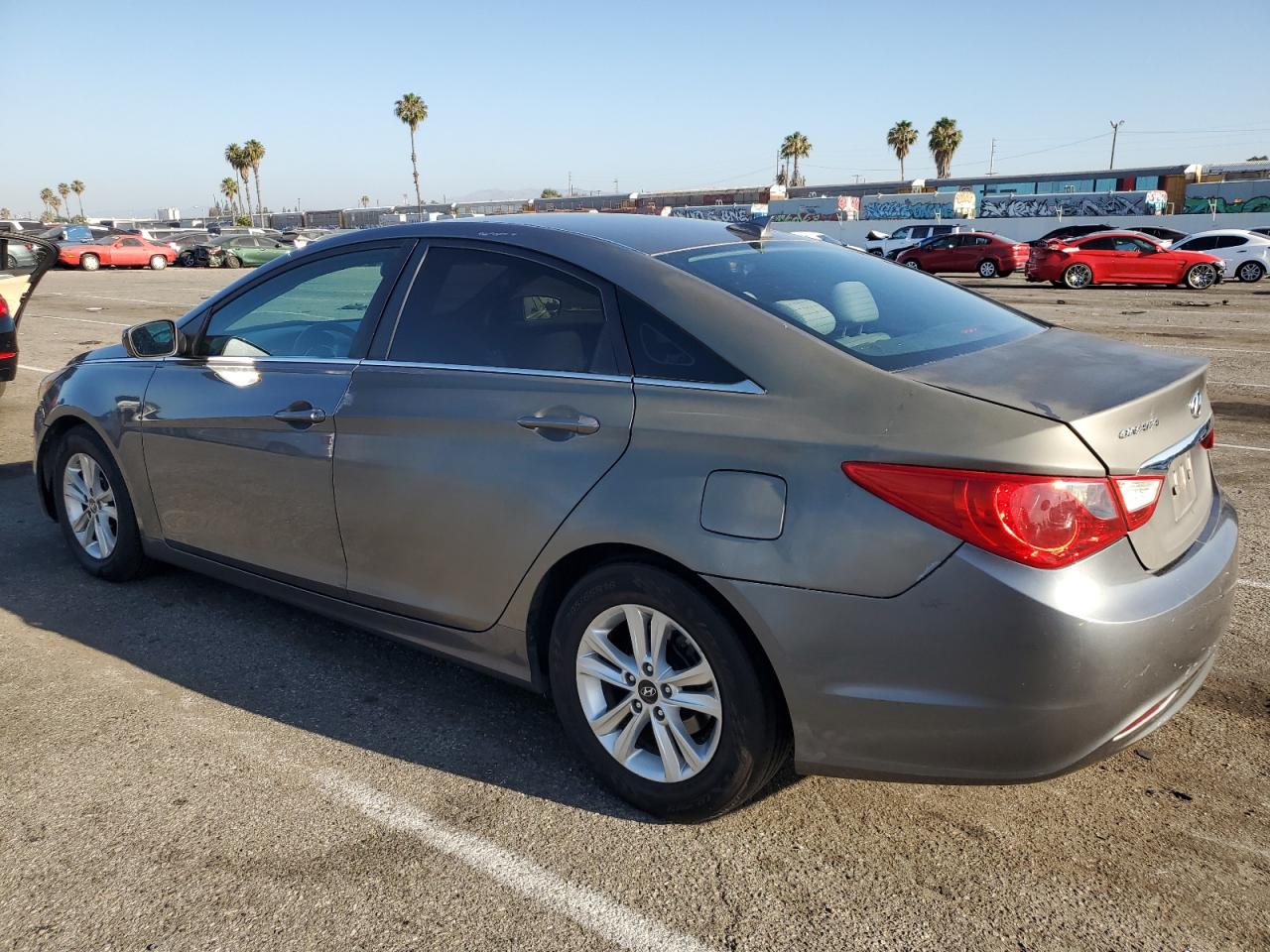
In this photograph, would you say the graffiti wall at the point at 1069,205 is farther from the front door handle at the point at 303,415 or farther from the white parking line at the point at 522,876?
the white parking line at the point at 522,876

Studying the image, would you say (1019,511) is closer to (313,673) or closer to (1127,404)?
(1127,404)

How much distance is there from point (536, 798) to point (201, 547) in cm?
205

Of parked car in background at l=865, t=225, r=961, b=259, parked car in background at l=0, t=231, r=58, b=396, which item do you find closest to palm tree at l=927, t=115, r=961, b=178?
parked car in background at l=865, t=225, r=961, b=259

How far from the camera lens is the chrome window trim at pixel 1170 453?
8.36ft

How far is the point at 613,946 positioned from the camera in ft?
8.05

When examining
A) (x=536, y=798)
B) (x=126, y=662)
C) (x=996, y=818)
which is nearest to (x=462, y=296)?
(x=536, y=798)

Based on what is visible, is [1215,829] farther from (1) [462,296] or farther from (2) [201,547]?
(2) [201,547]

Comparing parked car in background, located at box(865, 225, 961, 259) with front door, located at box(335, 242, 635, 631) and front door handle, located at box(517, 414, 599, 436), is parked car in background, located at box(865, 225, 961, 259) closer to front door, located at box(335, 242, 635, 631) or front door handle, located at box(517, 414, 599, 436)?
front door, located at box(335, 242, 635, 631)

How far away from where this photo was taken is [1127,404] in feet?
8.41

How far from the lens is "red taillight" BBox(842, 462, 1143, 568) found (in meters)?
2.34

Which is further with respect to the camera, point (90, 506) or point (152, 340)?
point (90, 506)

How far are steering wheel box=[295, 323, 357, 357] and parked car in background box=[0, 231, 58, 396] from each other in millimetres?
5873

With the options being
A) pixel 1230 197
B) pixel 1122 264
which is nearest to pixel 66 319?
pixel 1122 264

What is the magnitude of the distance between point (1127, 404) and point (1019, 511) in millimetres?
494
